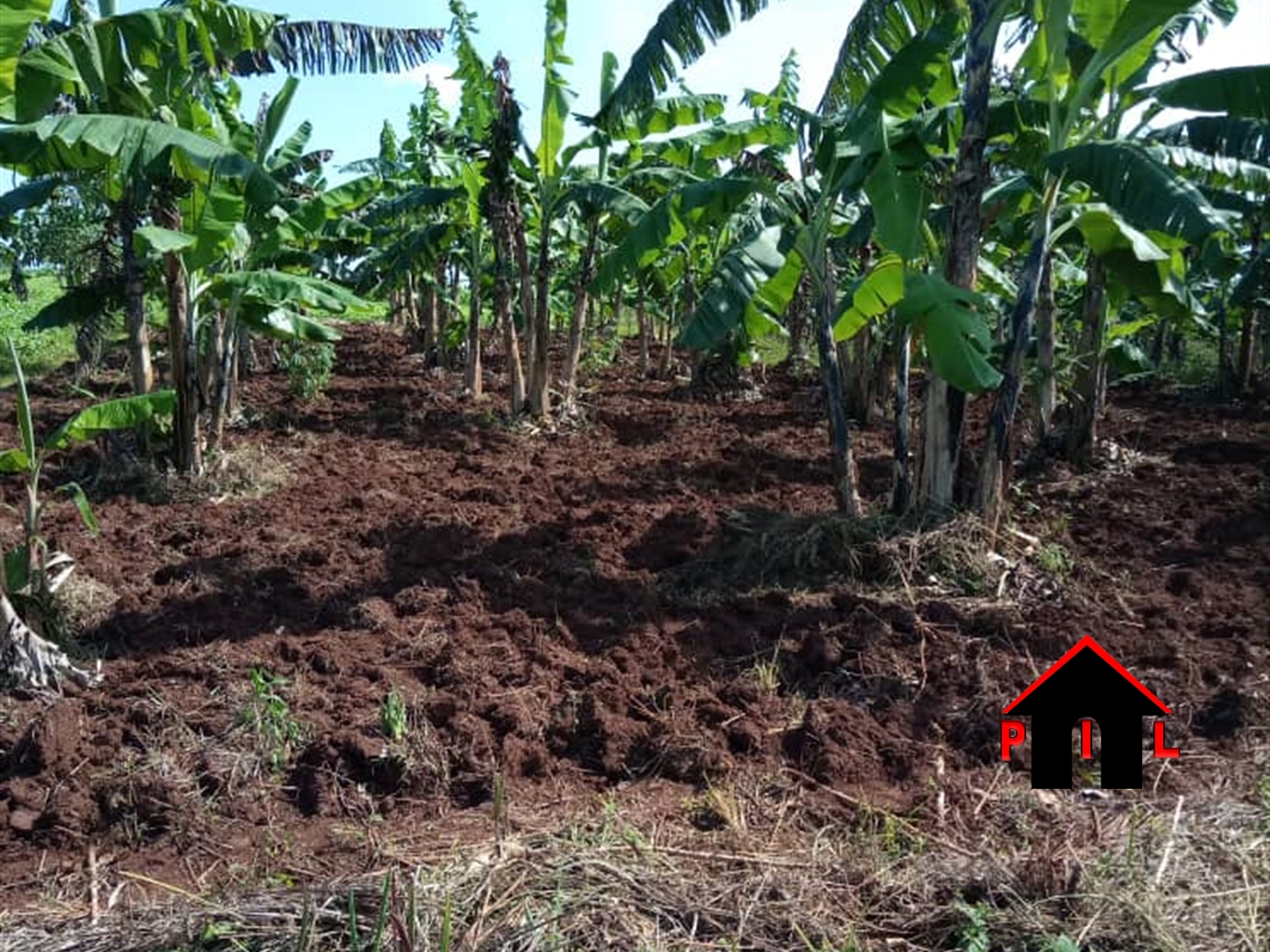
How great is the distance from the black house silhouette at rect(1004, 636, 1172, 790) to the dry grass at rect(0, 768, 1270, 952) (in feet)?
1.55

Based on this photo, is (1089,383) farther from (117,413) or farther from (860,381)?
(117,413)

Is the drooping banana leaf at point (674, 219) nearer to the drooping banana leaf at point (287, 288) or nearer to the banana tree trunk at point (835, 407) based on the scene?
the banana tree trunk at point (835, 407)

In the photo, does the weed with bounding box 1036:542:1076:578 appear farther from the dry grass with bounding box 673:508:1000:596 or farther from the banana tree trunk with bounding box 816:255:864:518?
the banana tree trunk with bounding box 816:255:864:518

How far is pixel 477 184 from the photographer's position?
33.8 feet

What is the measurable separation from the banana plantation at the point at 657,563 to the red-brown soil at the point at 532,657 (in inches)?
1.1

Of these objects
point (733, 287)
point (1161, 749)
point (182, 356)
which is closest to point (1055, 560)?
point (1161, 749)

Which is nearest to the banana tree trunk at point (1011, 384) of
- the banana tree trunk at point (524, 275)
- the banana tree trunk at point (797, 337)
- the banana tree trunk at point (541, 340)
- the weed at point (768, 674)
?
the weed at point (768, 674)

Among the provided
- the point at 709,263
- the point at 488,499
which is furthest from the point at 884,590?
the point at 709,263

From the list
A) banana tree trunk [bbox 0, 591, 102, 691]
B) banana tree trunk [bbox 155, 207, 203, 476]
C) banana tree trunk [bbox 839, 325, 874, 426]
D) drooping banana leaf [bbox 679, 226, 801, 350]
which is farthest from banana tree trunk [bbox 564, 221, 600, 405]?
banana tree trunk [bbox 0, 591, 102, 691]

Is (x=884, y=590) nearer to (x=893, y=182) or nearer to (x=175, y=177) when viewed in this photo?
(x=893, y=182)

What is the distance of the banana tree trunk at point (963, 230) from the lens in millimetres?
5734

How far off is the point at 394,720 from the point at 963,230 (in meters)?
4.36

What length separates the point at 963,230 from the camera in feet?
19.5

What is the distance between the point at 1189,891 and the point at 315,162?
11556 mm
